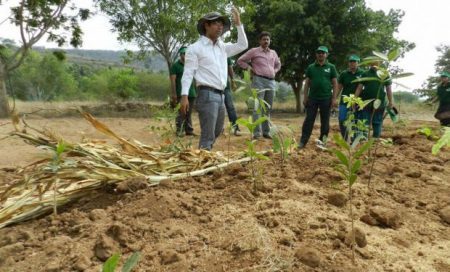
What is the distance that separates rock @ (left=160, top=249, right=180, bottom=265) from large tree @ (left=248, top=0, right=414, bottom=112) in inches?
487

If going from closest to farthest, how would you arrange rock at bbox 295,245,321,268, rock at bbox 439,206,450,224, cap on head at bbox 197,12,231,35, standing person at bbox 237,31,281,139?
rock at bbox 295,245,321,268
rock at bbox 439,206,450,224
cap on head at bbox 197,12,231,35
standing person at bbox 237,31,281,139

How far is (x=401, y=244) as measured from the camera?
1.57m

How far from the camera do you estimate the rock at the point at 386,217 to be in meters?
1.72

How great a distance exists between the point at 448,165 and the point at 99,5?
11.8 metres

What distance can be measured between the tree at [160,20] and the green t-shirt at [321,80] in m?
7.92

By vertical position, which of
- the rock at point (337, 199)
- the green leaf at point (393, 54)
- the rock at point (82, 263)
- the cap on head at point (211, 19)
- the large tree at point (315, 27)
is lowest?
the rock at point (82, 263)

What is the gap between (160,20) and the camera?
1165 centimetres

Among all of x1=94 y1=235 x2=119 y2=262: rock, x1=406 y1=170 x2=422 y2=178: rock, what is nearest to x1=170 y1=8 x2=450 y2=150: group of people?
x1=406 y1=170 x2=422 y2=178: rock

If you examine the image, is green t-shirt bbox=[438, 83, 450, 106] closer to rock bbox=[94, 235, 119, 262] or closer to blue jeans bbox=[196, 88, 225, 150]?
blue jeans bbox=[196, 88, 225, 150]

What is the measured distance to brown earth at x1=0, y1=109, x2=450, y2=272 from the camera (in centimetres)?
136

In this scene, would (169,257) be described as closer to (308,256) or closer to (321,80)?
(308,256)

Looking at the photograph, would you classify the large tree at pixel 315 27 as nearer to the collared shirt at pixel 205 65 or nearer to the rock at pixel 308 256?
the collared shirt at pixel 205 65

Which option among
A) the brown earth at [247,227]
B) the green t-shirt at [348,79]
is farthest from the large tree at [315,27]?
the brown earth at [247,227]

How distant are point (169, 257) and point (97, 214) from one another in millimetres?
517
